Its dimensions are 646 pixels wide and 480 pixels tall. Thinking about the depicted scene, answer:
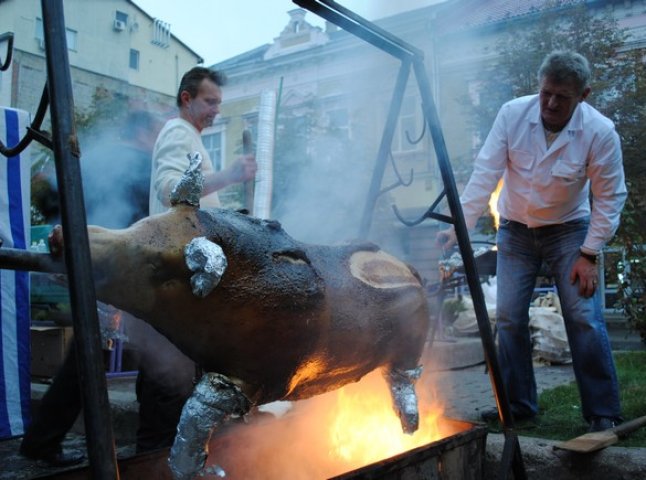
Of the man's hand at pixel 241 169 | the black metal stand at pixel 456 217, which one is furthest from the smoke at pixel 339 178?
the man's hand at pixel 241 169

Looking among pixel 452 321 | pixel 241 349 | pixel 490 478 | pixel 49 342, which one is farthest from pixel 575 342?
pixel 452 321

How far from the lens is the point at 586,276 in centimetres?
301

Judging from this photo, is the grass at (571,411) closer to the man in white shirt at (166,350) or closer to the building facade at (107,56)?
the man in white shirt at (166,350)

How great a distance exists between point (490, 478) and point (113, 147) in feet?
8.76

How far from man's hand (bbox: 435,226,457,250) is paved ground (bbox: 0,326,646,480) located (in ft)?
3.23

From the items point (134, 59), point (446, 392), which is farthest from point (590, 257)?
point (134, 59)

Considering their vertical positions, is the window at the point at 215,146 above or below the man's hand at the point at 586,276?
above

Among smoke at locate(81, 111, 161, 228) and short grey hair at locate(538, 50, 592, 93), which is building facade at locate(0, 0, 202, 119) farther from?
short grey hair at locate(538, 50, 592, 93)

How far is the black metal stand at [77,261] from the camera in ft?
4.22

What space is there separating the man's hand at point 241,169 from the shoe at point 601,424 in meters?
2.16

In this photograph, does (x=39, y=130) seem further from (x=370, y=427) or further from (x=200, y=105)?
(x=370, y=427)

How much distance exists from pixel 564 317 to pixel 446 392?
169 cm

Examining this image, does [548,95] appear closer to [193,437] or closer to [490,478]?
[490,478]

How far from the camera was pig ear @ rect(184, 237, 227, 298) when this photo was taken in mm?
1493
